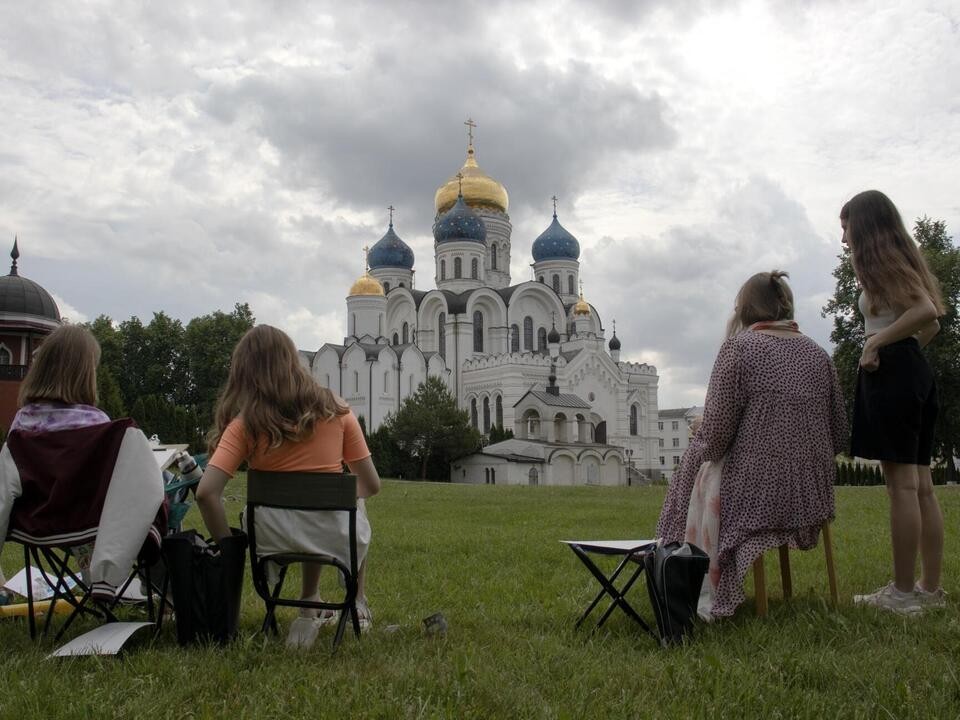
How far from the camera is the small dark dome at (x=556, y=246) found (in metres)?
60.5

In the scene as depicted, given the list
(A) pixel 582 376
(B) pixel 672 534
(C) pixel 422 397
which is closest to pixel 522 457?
(C) pixel 422 397

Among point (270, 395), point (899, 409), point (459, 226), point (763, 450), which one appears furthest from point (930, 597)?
point (459, 226)

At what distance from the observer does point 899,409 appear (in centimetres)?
454

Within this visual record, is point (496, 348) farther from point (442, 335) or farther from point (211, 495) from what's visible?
point (211, 495)

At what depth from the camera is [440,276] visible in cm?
5638

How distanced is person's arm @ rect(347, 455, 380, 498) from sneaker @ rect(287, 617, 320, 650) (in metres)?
0.69

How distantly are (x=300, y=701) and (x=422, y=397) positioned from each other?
3679 centimetres

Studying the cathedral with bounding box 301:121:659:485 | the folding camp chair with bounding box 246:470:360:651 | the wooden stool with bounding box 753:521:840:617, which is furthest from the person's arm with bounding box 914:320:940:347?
the cathedral with bounding box 301:121:659:485

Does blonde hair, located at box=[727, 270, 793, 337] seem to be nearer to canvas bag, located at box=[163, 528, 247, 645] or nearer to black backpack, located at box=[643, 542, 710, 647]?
black backpack, located at box=[643, 542, 710, 647]

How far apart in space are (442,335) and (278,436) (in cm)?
5036

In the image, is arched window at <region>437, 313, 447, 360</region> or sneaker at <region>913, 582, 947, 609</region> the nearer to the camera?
sneaker at <region>913, 582, 947, 609</region>

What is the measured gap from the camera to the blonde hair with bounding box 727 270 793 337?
4805 millimetres

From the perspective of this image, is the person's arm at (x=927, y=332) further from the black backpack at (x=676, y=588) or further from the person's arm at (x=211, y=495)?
the person's arm at (x=211, y=495)

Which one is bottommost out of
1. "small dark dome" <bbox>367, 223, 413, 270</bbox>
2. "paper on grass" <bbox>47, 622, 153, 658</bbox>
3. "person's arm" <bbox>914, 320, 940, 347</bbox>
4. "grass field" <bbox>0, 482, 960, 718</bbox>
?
"grass field" <bbox>0, 482, 960, 718</bbox>
